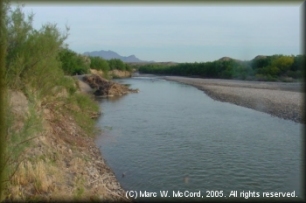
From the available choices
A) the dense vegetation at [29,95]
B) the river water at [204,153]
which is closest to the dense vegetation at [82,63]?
the dense vegetation at [29,95]

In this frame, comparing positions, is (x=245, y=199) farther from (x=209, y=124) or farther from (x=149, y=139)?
(x=209, y=124)

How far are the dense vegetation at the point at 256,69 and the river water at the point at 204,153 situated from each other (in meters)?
25.7

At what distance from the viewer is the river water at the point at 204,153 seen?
896 cm

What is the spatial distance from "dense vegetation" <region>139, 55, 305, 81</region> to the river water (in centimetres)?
2570

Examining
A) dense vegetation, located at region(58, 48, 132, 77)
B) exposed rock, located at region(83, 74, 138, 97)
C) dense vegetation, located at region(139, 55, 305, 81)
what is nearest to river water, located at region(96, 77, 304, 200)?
dense vegetation, located at region(58, 48, 132, 77)

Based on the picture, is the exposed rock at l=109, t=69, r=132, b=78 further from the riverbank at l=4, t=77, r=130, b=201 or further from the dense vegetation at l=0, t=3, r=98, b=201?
the riverbank at l=4, t=77, r=130, b=201

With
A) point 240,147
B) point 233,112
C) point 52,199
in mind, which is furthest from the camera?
point 233,112

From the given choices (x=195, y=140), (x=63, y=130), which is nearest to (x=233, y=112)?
(x=195, y=140)

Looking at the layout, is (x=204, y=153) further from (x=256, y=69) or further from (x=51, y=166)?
(x=256, y=69)

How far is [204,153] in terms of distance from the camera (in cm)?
1202

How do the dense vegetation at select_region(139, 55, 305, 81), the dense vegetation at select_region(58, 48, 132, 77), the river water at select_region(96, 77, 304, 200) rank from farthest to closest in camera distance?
the dense vegetation at select_region(139, 55, 305, 81), the dense vegetation at select_region(58, 48, 132, 77), the river water at select_region(96, 77, 304, 200)

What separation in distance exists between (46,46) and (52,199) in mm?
6781

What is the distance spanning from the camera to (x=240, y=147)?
12859mm

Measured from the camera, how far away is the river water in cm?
896
